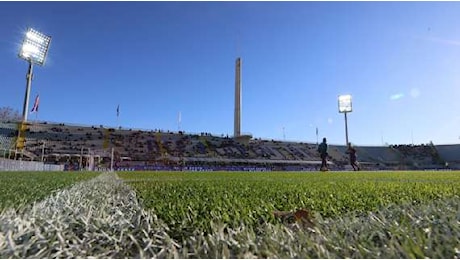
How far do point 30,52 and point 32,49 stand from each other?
22.0 inches

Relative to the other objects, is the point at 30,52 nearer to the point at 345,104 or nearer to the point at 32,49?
the point at 32,49

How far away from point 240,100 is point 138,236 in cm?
5007

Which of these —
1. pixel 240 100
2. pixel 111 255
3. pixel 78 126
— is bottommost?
pixel 111 255

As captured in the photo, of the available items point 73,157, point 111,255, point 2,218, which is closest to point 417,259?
point 111,255

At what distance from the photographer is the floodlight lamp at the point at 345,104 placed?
1930 inches

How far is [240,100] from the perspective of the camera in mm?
51000

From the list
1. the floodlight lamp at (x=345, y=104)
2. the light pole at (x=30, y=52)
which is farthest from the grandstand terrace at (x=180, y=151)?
the floodlight lamp at (x=345, y=104)

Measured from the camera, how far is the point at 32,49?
35.8m

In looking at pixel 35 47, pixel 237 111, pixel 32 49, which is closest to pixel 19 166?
pixel 32 49

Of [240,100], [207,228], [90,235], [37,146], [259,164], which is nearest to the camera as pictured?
[90,235]

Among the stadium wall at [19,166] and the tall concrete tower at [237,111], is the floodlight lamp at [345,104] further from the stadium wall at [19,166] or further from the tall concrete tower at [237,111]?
the stadium wall at [19,166]

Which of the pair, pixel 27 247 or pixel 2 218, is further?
pixel 2 218

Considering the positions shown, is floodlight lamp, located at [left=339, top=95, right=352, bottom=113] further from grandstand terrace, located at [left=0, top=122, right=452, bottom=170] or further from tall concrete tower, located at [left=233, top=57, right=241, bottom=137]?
tall concrete tower, located at [left=233, top=57, right=241, bottom=137]

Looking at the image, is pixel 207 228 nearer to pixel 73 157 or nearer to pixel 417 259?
pixel 417 259
